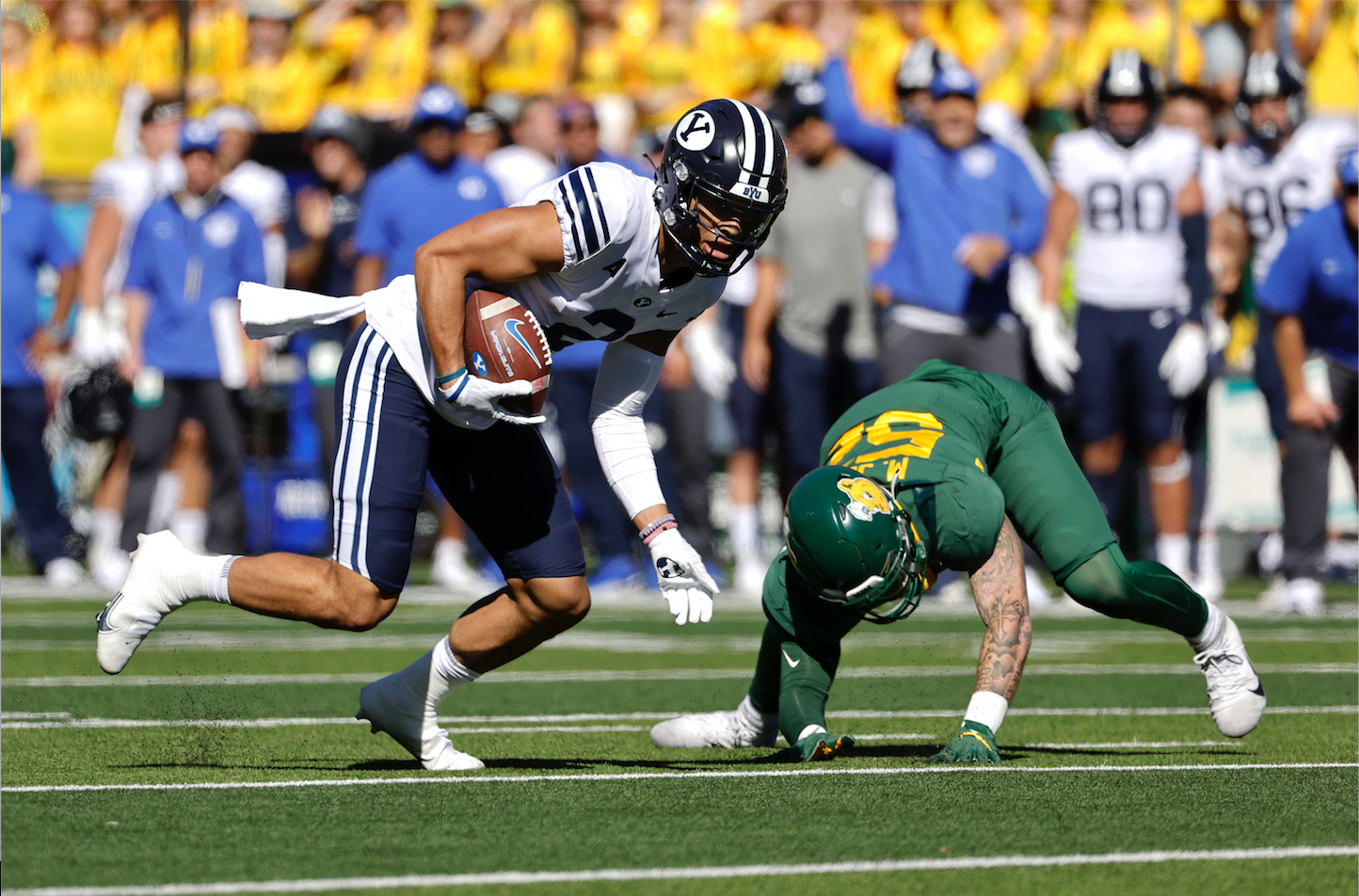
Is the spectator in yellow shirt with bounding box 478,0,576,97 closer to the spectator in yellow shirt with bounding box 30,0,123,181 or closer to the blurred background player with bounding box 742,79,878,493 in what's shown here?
the spectator in yellow shirt with bounding box 30,0,123,181

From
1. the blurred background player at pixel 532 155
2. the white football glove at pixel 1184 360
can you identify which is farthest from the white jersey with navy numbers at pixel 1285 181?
the blurred background player at pixel 532 155

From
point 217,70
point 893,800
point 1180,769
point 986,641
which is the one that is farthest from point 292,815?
point 217,70

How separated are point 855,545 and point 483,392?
37.1 inches

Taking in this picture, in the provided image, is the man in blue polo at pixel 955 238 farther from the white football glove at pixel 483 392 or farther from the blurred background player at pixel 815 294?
the white football glove at pixel 483 392

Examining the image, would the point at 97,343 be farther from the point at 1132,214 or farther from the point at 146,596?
the point at 146,596

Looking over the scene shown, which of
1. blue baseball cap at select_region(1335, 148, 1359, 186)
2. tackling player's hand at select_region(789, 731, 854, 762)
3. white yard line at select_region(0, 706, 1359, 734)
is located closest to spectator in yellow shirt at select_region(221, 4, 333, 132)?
blue baseball cap at select_region(1335, 148, 1359, 186)

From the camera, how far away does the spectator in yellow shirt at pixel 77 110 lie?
15.0 metres

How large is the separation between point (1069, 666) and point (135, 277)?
6413mm

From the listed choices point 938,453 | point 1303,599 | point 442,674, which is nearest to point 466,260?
point 442,674

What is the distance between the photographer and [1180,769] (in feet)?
15.8

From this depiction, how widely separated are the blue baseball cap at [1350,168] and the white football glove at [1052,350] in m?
1.61

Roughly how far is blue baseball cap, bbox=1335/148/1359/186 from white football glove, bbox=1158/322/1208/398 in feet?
3.53

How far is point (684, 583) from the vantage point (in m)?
4.75

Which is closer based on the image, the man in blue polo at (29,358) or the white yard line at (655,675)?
the white yard line at (655,675)
